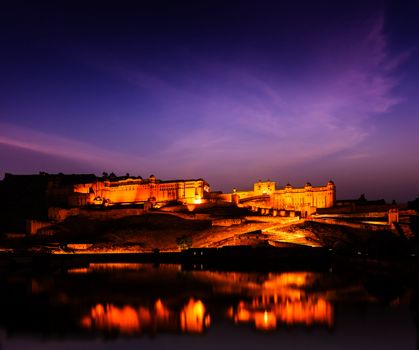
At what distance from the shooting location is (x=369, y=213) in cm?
7406

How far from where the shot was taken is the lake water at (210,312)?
24156mm

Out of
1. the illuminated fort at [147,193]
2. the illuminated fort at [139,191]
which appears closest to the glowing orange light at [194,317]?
the illuminated fort at [147,193]

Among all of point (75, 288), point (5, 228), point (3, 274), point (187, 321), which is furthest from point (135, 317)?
point (5, 228)

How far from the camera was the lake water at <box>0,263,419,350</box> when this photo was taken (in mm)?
24156

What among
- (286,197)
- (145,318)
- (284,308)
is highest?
(286,197)

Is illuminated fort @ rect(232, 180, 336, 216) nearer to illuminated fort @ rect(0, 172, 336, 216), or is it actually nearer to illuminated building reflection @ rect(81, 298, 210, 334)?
illuminated fort @ rect(0, 172, 336, 216)

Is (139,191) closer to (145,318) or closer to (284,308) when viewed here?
(284,308)

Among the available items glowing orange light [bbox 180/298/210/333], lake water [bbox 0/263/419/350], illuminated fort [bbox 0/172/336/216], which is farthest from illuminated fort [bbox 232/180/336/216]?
glowing orange light [bbox 180/298/210/333]

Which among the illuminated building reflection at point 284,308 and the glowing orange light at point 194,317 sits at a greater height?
the illuminated building reflection at point 284,308

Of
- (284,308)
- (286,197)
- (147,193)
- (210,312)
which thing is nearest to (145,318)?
(210,312)

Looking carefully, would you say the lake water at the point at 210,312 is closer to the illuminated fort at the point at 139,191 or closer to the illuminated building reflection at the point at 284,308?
the illuminated building reflection at the point at 284,308

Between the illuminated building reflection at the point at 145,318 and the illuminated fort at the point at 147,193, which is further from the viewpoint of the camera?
the illuminated fort at the point at 147,193

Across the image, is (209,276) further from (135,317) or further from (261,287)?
(135,317)

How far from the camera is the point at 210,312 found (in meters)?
29.8
